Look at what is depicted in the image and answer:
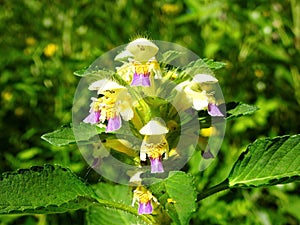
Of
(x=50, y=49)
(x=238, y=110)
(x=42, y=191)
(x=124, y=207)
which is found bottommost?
(x=50, y=49)

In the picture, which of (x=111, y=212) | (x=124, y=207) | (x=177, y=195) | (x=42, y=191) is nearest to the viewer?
(x=177, y=195)

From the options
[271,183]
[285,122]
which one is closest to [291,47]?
[285,122]

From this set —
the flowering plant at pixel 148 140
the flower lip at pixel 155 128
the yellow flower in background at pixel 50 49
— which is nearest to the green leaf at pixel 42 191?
the flowering plant at pixel 148 140

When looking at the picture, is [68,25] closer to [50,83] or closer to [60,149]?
[50,83]

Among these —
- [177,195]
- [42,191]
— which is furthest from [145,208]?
[42,191]

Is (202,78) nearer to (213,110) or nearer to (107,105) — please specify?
(213,110)

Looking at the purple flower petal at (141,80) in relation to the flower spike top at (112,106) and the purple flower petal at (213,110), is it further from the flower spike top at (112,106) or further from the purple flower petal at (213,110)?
the purple flower petal at (213,110)
